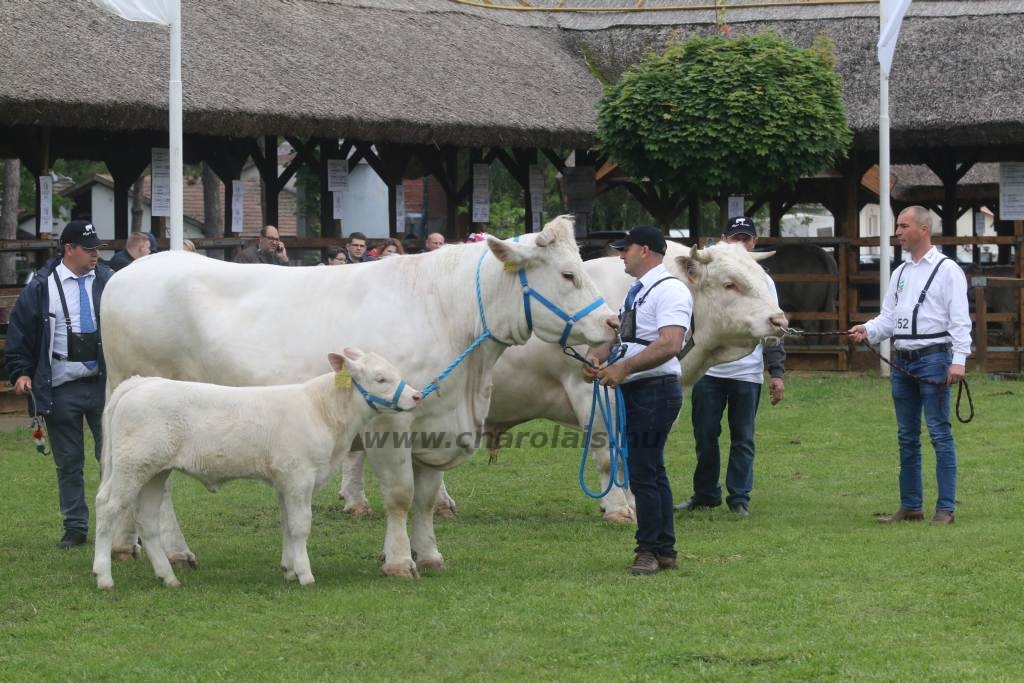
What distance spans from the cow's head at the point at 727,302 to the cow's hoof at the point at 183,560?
371 cm

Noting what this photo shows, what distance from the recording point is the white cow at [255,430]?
8.42m

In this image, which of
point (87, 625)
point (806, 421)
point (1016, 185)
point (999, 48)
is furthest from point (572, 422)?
point (999, 48)

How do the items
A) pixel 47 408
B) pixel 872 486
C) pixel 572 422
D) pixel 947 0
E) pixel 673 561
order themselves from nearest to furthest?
pixel 673 561 → pixel 47 408 → pixel 572 422 → pixel 872 486 → pixel 947 0

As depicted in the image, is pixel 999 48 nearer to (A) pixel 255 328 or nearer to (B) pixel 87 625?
(A) pixel 255 328

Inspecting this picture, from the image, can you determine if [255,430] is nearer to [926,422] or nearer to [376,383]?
[376,383]

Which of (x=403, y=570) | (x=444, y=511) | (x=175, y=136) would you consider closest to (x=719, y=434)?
(x=444, y=511)

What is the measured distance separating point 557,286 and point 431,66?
1454 cm

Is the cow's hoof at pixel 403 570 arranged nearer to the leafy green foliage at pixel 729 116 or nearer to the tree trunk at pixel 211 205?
the leafy green foliage at pixel 729 116

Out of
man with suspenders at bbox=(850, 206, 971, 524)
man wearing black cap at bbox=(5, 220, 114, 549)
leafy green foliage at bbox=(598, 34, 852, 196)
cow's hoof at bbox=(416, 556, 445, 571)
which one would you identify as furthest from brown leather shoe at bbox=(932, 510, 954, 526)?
leafy green foliage at bbox=(598, 34, 852, 196)

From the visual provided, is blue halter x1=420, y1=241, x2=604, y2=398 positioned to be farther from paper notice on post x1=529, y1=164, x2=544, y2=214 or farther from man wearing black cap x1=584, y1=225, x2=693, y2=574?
paper notice on post x1=529, y1=164, x2=544, y2=214

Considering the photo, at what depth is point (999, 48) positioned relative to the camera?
22375 mm

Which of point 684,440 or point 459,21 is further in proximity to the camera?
point 459,21

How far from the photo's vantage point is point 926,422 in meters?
10.3

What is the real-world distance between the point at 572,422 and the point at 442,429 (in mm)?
2491
